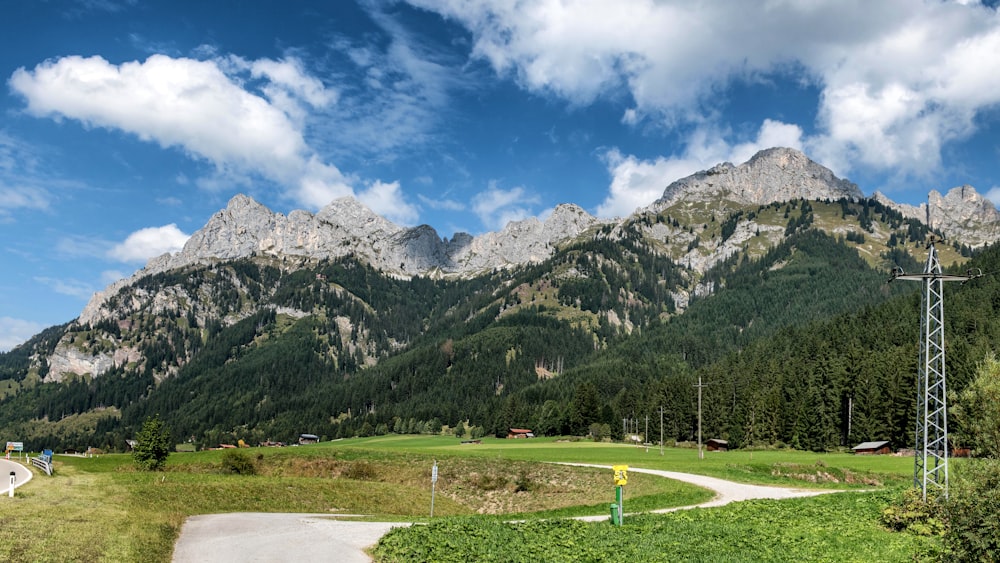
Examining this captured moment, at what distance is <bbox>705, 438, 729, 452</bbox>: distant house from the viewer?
122938 mm

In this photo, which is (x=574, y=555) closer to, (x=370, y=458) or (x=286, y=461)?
(x=370, y=458)

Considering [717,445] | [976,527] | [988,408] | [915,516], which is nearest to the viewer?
[976,527]

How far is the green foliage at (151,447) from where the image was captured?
67.1 m

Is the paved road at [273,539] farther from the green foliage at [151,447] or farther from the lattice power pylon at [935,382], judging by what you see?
the green foliage at [151,447]

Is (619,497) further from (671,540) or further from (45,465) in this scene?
(45,465)

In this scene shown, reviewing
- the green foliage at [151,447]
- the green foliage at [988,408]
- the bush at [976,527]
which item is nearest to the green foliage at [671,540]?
the bush at [976,527]

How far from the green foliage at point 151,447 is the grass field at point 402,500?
3749mm

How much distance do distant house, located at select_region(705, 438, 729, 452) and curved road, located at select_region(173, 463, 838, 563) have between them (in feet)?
319

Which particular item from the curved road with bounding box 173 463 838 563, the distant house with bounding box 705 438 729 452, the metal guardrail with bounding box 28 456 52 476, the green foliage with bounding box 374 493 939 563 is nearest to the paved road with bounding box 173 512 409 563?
the curved road with bounding box 173 463 838 563

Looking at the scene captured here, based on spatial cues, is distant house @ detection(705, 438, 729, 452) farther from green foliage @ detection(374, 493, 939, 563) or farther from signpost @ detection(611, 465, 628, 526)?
signpost @ detection(611, 465, 628, 526)

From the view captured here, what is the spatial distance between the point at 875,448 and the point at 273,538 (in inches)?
4036

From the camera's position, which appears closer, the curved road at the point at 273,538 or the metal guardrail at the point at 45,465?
the curved road at the point at 273,538

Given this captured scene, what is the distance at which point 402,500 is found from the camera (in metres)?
49.8

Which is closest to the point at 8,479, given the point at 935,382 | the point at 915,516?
the point at 915,516
